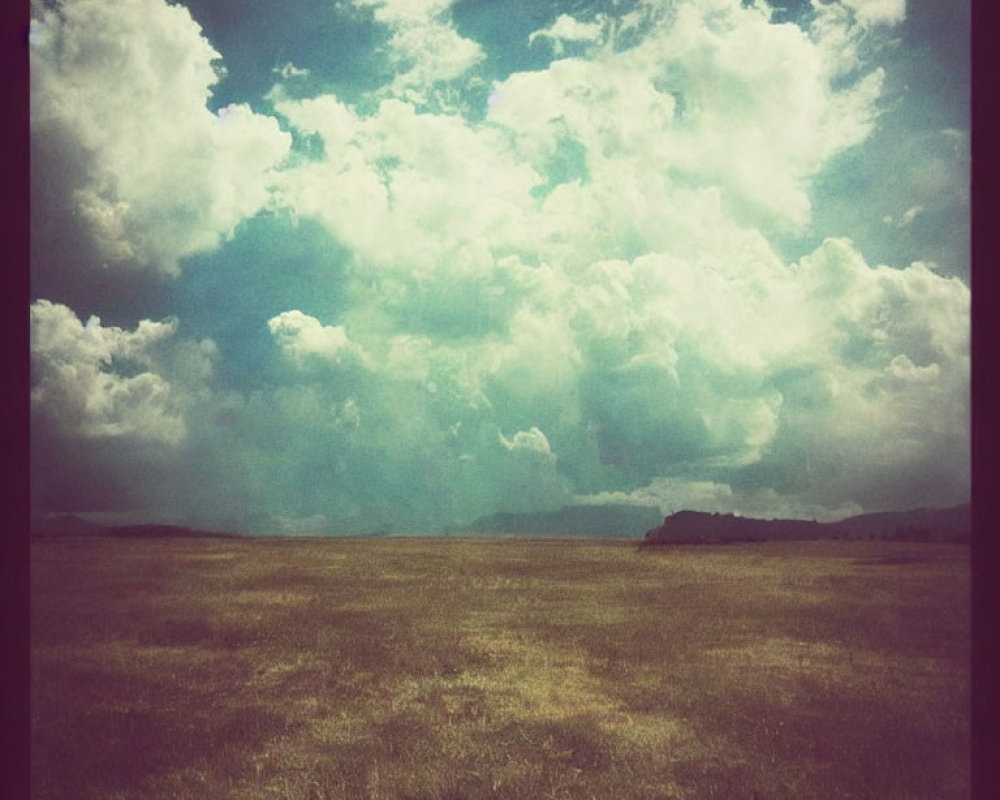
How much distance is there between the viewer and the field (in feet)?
26.9

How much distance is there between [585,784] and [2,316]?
7807 millimetres

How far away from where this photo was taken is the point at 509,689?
36.5ft

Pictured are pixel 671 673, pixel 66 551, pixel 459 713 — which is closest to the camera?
pixel 459 713

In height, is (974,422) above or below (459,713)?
above

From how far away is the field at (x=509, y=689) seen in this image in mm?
8188

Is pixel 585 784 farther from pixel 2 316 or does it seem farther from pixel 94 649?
pixel 94 649

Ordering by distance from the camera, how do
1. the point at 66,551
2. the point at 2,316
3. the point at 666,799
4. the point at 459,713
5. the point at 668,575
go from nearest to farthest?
the point at 2,316
the point at 666,799
the point at 459,713
the point at 668,575
the point at 66,551

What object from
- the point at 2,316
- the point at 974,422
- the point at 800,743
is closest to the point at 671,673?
the point at 800,743

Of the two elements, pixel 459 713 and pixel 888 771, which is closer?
pixel 888 771

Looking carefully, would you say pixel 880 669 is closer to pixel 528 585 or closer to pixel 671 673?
pixel 671 673

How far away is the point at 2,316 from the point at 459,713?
9040mm

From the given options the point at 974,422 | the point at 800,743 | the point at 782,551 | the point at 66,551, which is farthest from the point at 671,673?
the point at 66,551

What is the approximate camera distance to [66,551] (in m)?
36.9

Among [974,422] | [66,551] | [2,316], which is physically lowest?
[66,551]
